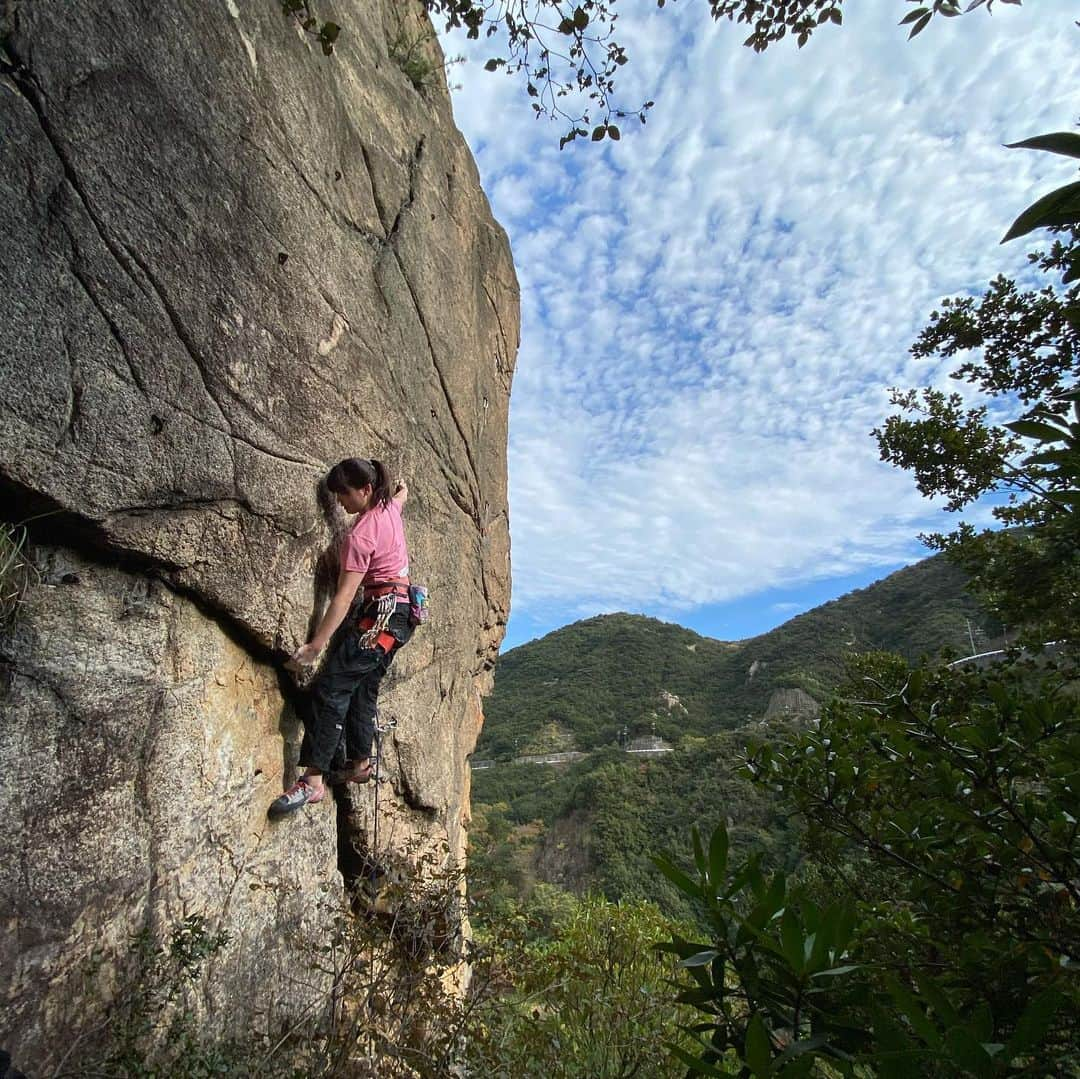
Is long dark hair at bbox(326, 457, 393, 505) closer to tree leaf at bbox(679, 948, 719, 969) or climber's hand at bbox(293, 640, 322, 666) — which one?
climber's hand at bbox(293, 640, 322, 666)

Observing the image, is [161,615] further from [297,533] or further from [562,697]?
[562,697]

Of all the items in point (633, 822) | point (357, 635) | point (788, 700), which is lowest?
point (633, 822)

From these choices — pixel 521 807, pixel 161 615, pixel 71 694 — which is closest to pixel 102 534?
pixel 161 615

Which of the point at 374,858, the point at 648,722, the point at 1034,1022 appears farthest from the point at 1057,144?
the point at 648,722

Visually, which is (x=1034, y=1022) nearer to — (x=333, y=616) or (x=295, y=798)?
(x=333, y=616)

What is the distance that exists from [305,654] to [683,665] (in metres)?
90.2

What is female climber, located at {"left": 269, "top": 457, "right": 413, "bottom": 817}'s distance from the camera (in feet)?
14.1

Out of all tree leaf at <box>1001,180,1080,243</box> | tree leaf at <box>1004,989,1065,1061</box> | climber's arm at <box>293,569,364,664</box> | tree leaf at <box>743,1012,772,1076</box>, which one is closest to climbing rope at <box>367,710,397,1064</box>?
climber's arm at <box>293,569,364,664</box>

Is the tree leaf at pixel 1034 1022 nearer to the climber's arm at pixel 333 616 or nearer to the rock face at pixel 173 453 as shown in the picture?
the rock face at pixel 173 453

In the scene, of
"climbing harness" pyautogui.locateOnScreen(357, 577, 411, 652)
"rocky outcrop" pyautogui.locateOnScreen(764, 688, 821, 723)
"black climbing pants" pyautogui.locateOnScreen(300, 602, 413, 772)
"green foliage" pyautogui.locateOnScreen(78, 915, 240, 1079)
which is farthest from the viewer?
"rocky outcrop" pyautogui.locateOnScreen(764, 688, 821, 723)

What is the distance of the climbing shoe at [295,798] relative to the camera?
4074 millimetres

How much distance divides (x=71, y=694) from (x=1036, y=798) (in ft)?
12.8

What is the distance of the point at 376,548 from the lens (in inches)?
178

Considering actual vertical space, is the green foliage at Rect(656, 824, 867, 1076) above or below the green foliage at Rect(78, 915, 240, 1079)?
above
